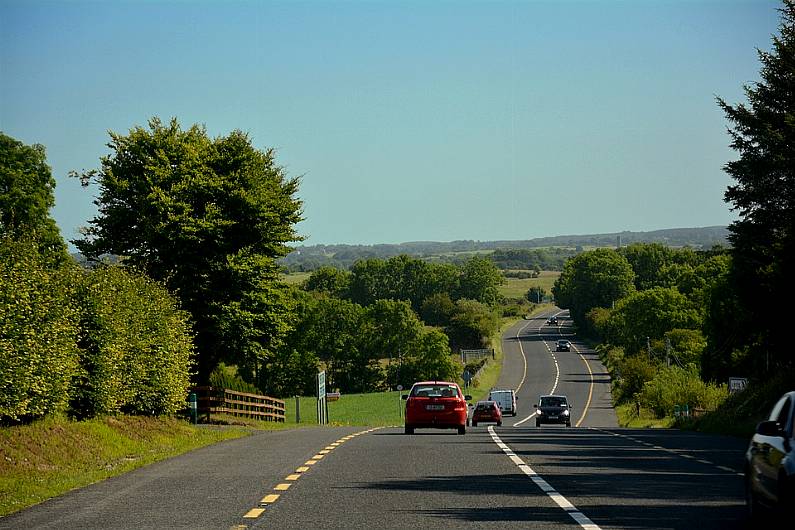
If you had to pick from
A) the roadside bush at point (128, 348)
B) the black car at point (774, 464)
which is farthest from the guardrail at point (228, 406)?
the black car at point (774, 464)

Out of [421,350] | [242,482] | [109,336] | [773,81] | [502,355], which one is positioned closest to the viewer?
[242,482]

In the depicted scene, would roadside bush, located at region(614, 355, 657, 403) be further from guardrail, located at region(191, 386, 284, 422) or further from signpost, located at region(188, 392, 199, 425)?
signpost, located at region(188, 392, 199, 425)

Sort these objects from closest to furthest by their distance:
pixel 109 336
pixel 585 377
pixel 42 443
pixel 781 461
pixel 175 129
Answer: pixel 781 461
pixel 42 443
pixel 109 336
pixel 175 129
pixel 585 377

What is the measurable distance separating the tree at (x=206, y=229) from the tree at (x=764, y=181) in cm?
1689

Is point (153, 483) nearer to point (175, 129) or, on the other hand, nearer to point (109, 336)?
point (109, 336)

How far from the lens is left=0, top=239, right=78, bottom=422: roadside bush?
19.8 meters

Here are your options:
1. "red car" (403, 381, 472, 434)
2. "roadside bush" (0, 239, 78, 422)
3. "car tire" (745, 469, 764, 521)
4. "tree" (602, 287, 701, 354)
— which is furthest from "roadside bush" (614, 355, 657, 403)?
"car tire" (745, 469, 764, 521)

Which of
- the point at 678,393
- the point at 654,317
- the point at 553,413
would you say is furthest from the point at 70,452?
the point at 654,317

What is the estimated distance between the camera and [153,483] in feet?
59.4

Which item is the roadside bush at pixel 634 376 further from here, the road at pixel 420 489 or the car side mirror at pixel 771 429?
the car side mirror at pixel 771 429

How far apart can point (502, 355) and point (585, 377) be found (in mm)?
35823

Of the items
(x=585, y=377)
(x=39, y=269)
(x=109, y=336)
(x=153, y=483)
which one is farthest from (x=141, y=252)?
(x=585, y=377)

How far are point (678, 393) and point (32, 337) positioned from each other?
198 ft

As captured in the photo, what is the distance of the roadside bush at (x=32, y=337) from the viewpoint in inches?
778
